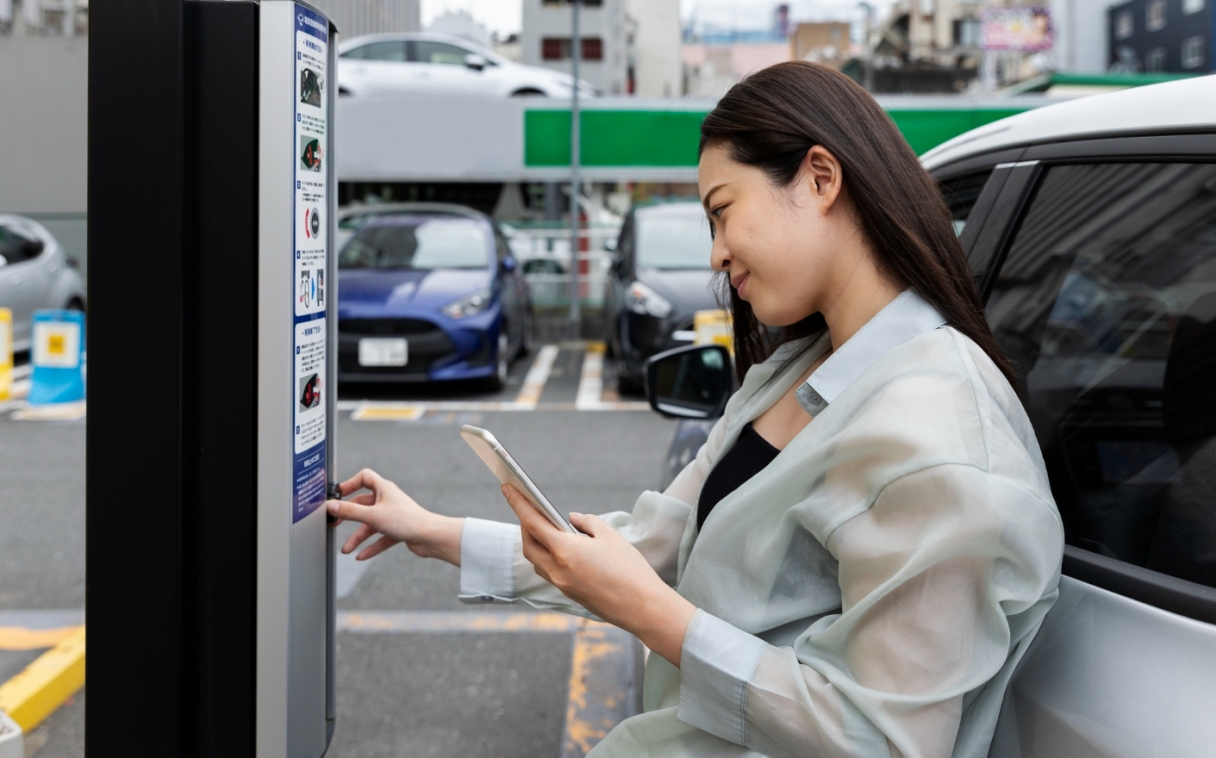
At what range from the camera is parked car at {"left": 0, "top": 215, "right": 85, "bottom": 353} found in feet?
32.1

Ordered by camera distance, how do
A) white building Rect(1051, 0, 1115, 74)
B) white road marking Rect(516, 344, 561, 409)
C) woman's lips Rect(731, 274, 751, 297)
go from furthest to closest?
white building Rect(1051, 0, 1115, 74)
white road marking Rect(516, 344, 561, 409)
woman's lips Rect(731, 274, 751, 297)

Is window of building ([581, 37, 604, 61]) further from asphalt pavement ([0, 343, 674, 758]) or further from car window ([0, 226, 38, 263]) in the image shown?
asphalt pavement ([0, 343, 674, 758])

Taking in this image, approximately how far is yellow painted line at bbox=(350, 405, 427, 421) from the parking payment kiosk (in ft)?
21.8

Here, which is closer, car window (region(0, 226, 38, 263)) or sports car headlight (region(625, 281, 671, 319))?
sports car headlight (region(625, 281, 671, 319))

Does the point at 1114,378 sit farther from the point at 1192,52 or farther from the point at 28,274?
the point at 1192,52

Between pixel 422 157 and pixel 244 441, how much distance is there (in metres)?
12.2

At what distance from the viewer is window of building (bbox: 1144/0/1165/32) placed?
41.5 m

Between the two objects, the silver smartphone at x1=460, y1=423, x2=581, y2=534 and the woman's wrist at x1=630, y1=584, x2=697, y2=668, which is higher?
the silver smartphone at x1=460, y1=423, x2=581, y2=534

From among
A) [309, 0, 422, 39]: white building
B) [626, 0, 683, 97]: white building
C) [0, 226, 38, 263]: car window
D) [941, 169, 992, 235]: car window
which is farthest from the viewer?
[309, 0, 422, 39]: white building

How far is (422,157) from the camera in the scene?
12.9 meters

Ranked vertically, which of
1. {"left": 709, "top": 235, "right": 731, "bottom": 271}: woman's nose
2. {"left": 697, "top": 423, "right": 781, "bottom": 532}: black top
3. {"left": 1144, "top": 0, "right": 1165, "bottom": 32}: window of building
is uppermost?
{"left": 1144, "top": 0, "right": 1165, "bottom": 32}: window of building

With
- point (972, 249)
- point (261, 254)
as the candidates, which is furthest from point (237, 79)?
point (972, 249)

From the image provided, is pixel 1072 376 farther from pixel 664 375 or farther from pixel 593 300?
pixel 593 300

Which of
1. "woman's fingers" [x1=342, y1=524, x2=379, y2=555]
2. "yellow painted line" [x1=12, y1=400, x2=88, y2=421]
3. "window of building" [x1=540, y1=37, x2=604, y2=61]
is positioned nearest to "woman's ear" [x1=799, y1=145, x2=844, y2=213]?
"woman's fingers" [x1=342, y1=524, x2=379, y2=555]
